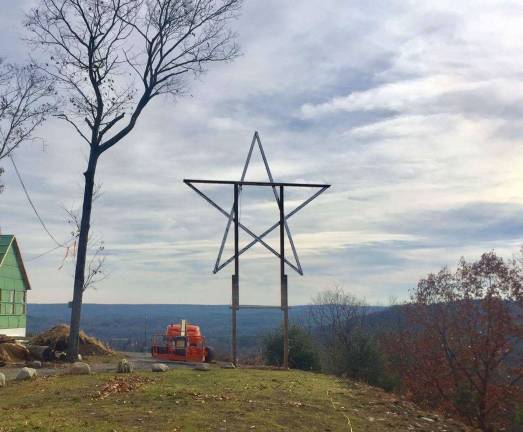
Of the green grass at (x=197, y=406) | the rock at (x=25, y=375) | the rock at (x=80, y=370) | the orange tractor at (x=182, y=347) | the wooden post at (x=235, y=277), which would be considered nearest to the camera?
the green grass at (x=197, y=406)

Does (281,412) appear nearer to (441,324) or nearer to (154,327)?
(441,324)

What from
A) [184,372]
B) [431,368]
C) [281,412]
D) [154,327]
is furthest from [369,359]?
[154,327]

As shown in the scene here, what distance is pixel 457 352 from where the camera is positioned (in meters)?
32.7

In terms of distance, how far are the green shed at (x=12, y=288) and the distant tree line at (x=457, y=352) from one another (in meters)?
15.6

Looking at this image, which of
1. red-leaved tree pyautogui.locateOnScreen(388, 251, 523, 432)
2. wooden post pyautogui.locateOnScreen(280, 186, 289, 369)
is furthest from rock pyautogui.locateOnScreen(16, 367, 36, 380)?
red-leaved tree pyautogui.locateOnScreen(388, 251, 523, 432)

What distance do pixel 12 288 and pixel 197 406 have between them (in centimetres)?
3057

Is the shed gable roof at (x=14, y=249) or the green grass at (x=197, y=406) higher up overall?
the shed gable roof at (x=14, y=249)

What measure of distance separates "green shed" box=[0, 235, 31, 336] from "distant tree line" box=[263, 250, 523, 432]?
1559 centimetres

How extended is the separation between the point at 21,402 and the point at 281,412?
4.89 meters

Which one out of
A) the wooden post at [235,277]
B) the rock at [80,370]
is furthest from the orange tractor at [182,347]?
the rock at [80,370]

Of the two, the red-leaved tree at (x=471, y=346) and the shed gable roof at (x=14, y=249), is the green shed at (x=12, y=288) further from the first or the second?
the red-leaved tree at (x=471, y=346)

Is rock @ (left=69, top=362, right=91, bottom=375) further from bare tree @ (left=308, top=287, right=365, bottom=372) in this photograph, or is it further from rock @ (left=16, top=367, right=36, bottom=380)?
bare tree @ (left=308, top=287, right=365, bottom=372)

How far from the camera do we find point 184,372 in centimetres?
1636

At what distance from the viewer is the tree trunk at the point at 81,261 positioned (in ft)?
74.4
